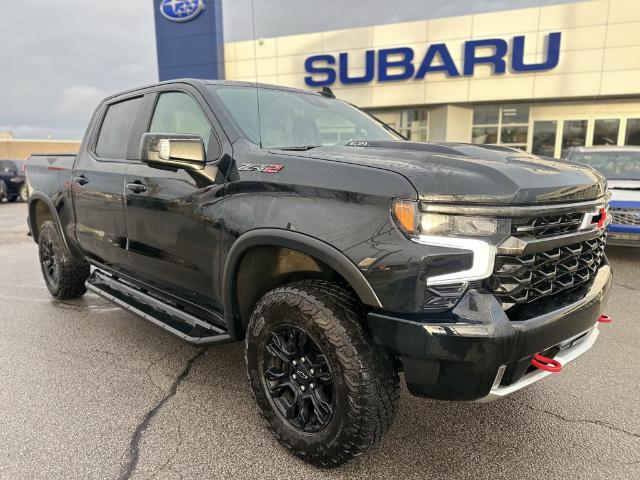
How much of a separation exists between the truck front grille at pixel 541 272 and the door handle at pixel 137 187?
7.81 feet

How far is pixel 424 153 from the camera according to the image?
2.38 metres

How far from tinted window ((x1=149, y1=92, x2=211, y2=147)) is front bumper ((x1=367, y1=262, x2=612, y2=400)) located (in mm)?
1690

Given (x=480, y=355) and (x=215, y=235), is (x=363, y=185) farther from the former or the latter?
(x=215, y=235)

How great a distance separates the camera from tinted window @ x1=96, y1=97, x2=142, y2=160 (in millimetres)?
3762

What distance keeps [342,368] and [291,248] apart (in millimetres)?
604

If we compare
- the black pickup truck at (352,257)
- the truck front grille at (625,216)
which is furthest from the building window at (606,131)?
the black pickup truck at (352,257)


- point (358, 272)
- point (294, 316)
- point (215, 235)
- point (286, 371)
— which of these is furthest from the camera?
point (215, 235)

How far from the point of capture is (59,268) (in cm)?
498

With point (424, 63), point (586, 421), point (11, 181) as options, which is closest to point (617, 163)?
point (586, 421)

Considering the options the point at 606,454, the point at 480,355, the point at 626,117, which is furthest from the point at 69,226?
the point at 626,117

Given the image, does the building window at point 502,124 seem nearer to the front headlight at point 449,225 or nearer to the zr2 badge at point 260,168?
the zr2 badge at point 260,168

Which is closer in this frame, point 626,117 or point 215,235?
point 215,235

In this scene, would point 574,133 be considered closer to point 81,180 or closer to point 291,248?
point 81,180

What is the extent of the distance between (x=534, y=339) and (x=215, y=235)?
170cm
